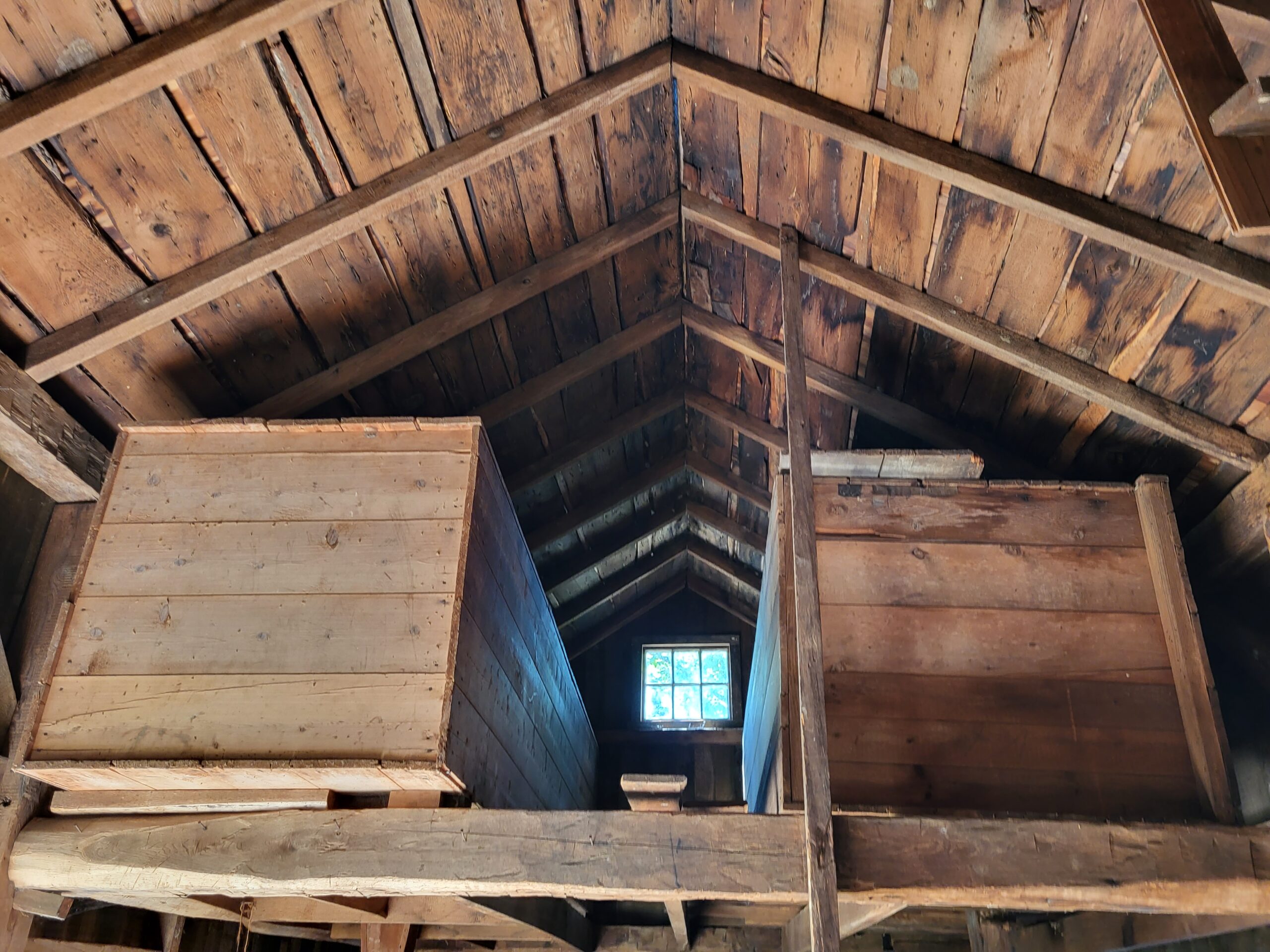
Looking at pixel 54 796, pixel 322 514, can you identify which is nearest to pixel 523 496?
pixel 322 514

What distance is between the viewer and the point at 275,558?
2.43m

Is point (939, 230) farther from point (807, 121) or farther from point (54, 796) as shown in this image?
point (54, 796)

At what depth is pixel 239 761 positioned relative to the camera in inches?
85.0

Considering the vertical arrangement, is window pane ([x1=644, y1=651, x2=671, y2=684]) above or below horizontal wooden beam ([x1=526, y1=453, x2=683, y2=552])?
below

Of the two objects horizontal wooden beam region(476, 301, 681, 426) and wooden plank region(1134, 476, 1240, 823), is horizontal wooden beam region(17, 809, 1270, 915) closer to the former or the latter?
wooden plank region(1134, 476, 1240, 823)

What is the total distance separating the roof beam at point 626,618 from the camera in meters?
7.01

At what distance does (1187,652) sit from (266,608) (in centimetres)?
258

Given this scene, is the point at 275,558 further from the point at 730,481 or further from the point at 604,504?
the point at 730,481

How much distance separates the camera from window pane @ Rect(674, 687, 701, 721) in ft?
22.8

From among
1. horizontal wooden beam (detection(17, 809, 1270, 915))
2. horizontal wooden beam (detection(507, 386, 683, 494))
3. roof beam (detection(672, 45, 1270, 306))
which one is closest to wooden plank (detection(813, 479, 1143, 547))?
roof beam (detection(672, 45, 1270, 306))

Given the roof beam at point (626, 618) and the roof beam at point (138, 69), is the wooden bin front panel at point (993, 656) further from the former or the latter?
the roof beam at point (626, 618)

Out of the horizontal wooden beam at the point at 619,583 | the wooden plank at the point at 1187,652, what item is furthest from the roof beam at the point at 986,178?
the horizontal wooden beam at the point at 619,583

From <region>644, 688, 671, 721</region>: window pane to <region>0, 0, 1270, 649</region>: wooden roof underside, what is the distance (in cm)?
378

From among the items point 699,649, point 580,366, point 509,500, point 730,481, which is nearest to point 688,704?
point 699,649
